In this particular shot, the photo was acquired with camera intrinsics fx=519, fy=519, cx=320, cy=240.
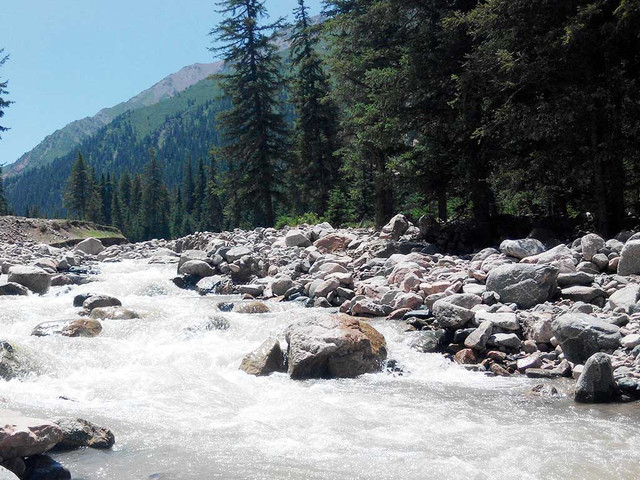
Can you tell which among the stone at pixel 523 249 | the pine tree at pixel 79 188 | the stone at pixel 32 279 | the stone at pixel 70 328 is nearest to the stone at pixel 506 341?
the stone at pixel 523 249

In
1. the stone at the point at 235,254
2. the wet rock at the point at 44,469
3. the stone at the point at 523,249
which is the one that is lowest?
the wet rock at the point at 44,469

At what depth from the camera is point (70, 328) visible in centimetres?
909

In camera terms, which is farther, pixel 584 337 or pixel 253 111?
pixel 253 111

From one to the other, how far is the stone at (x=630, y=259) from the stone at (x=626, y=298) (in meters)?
0.89

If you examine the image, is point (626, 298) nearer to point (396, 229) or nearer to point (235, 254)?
point (396, 229)

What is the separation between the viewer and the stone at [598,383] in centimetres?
588

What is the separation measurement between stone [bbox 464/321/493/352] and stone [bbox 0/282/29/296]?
35.8 feet

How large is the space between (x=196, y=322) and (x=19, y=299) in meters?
5.45

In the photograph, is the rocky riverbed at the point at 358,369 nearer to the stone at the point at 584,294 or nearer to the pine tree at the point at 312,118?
Answer: the stone at the point at 584,294

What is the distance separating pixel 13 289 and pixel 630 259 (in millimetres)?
13639

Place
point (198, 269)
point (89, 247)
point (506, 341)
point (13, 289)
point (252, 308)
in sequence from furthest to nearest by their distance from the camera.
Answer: point (89, 247), point (198, 269), point (13, 289), point (252, 308), point (506, 341)

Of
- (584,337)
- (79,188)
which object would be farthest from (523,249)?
(79,188)

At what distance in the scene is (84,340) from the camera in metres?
8.70

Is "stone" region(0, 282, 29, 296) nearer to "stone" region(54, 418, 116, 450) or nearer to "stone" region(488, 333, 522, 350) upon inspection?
"stone" region(54, 418, 116, 450)
